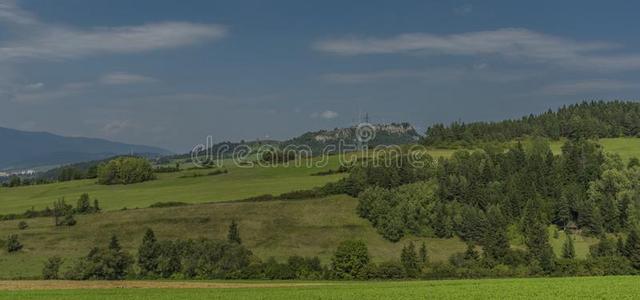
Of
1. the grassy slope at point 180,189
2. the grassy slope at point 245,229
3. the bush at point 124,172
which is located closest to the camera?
the grassy slope at point 245,229

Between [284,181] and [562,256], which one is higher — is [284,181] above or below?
above

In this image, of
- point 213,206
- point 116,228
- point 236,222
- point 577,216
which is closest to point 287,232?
point 236,222

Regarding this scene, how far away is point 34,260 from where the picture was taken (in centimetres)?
10156

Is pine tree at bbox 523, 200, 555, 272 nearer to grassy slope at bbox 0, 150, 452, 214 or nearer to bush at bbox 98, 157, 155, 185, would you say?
grassy slope at bbox 0, 150, 452, 214

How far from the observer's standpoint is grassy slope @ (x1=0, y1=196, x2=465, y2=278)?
369 feet

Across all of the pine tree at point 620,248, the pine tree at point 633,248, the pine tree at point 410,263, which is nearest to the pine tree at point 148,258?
the pine tree at point 410,263

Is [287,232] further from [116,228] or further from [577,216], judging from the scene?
[577,216]

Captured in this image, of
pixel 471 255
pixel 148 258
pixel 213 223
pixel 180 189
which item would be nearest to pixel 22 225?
pixel 213 223

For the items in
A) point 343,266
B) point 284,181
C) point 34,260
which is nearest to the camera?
point 343,266

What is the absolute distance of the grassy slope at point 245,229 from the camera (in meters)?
112

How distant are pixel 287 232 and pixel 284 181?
40.3 m

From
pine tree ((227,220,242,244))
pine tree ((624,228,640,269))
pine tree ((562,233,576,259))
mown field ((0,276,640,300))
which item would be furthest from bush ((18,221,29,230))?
pine tree ((624,228,640,269))

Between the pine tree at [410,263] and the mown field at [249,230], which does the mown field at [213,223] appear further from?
the pine tree at [410,263]

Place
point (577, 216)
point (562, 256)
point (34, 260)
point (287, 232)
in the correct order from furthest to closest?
point (577, 216) → point (287, 232) → point (562, 256) → point (34, 260)
